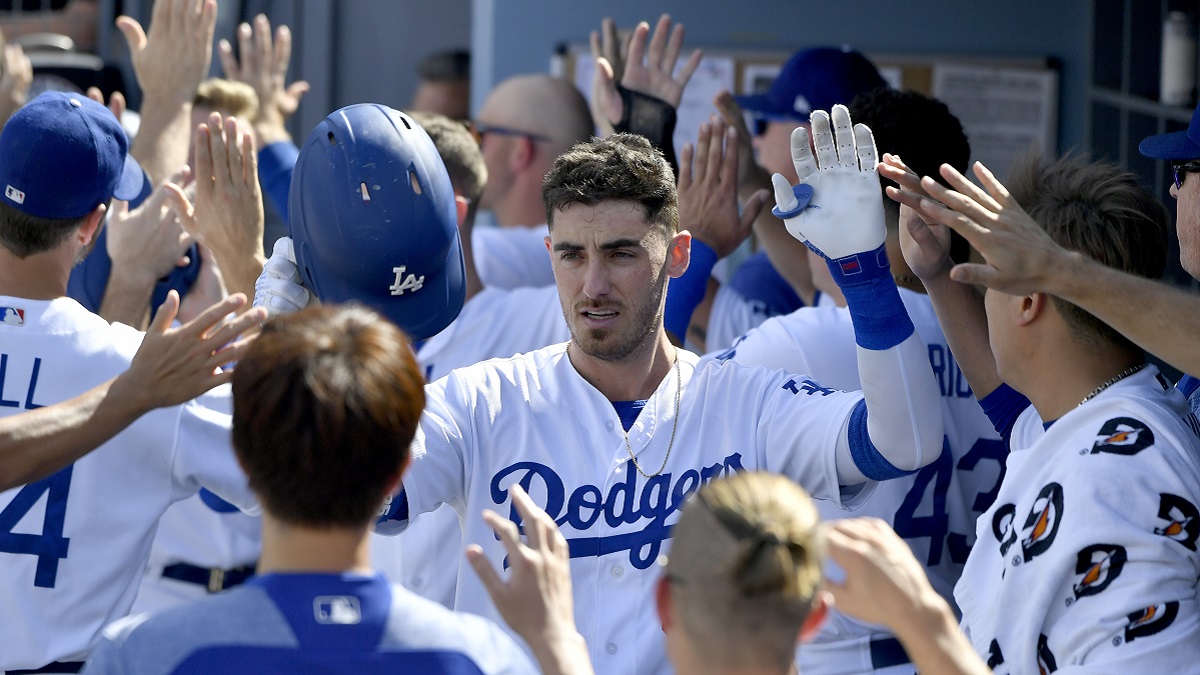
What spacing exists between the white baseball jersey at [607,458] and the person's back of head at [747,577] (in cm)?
89

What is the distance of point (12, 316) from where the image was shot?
8.73 feet

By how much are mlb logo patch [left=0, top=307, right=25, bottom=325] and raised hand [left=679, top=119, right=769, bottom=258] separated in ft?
5.47

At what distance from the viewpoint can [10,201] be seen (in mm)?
2727

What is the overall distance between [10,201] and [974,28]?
157 inches

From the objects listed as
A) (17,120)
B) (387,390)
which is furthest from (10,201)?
(387,390)

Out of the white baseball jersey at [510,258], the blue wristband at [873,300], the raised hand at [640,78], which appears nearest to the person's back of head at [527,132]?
the white baseball jersey at [510,258]

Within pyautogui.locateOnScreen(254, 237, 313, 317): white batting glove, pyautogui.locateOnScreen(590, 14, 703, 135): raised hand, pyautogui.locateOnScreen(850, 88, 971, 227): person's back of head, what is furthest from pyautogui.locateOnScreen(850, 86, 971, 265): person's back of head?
pyautogui.locateOnScreen(254, 237, 313, 317): white batting glove

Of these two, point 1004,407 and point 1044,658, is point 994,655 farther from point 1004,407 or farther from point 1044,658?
point 1004,407

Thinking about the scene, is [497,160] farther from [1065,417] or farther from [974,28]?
[1065,417]

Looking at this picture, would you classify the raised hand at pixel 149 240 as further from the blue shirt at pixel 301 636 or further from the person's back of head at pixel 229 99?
the blue shirt at pixel 301 636

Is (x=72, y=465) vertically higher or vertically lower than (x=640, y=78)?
lower

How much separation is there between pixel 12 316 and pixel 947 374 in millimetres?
2050

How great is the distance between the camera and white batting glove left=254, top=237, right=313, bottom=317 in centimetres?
267

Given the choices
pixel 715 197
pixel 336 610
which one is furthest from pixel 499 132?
pixel 336 610
